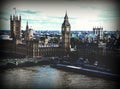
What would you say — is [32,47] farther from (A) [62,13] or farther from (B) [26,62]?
(A) [62,13]

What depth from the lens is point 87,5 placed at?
370 cm

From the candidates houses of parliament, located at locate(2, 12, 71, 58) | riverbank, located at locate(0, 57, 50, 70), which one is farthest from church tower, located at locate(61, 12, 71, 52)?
riverbank, located at locate(0, 57, 50, 70)

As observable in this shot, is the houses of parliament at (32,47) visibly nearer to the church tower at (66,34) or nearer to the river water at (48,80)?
the church tower at (66,34)

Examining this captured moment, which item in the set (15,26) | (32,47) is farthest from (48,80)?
(15,26)

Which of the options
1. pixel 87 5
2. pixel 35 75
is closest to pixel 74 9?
pixel 87 5

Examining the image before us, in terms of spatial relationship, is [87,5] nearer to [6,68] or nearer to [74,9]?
[74,9]

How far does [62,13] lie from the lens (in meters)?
3.72

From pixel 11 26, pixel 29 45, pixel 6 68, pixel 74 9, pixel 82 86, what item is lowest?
pixel 82 86

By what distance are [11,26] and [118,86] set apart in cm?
Answer: 177

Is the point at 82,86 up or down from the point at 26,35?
down

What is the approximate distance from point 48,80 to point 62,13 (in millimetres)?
990

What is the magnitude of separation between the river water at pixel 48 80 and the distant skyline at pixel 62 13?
650mm

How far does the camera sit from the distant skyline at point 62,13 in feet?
12.1

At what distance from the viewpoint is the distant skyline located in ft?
12.1
